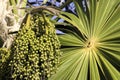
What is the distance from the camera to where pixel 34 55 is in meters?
4.01

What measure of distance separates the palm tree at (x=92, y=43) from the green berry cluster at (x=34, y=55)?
62 cm

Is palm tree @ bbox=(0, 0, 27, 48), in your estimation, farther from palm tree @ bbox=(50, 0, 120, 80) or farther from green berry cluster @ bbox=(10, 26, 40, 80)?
green berry cluster @ bbox=(10, 26, 40, 80)

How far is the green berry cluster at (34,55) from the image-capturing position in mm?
3990

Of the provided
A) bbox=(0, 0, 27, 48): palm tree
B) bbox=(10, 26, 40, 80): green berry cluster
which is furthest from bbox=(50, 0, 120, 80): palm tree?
bbox=(10, 26, 40, 80): green berry cluster

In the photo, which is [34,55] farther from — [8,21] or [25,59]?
→ [8,21]

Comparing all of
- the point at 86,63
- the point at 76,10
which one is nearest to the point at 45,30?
the point at 86,63

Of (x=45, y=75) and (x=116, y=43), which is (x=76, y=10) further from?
(x=45, y=75)

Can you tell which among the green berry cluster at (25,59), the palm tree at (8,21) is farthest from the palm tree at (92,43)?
the green berry cluster at (25,59)

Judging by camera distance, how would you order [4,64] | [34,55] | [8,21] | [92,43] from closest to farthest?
[34,55] → [4,64] → [92,43] → [8,21]

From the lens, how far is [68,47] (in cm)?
502

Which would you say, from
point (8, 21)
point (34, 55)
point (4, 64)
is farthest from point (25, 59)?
point (8, 21)

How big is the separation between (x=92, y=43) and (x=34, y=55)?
1072 millimetres

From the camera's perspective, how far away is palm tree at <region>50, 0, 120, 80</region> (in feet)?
15.5

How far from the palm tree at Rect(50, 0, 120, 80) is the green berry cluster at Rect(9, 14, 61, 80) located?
62cm
